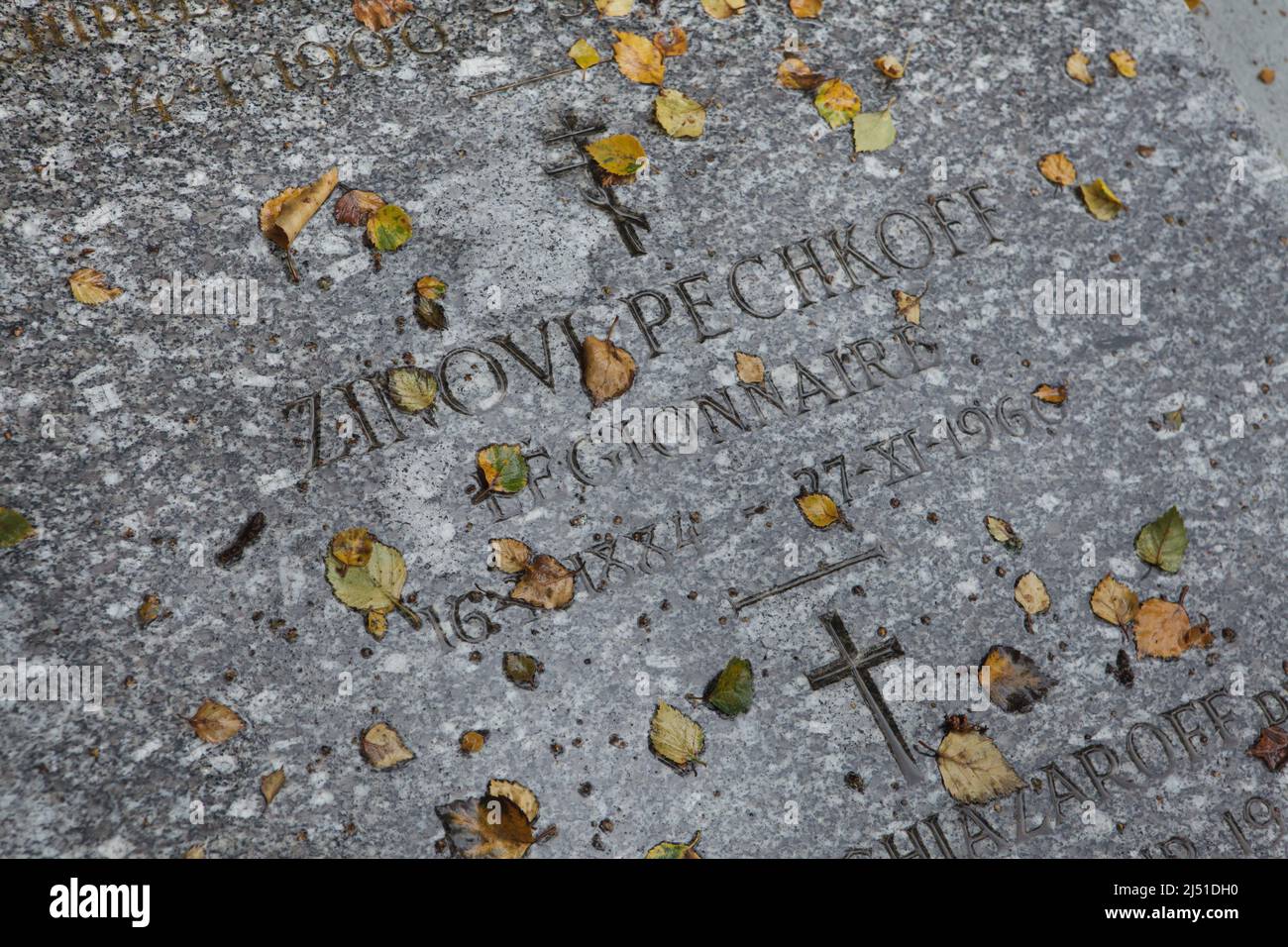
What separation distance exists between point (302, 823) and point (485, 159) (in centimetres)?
169

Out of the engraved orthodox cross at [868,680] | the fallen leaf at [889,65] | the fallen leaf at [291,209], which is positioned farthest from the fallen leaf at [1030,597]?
the fallen leaf at [291,209]

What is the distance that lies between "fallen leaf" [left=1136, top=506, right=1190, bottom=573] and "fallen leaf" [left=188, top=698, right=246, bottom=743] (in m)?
2.29

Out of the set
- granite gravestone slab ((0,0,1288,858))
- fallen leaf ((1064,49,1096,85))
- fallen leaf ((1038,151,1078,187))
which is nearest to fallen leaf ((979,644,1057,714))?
granite gravestone slab ((0,0,1288,858))

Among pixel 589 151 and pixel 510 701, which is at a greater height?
pixel 589 151

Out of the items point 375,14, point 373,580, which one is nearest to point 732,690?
point 373,580

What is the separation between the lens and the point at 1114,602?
2.25 m

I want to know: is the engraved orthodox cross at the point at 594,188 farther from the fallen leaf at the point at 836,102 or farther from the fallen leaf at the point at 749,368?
the fallen leaf at the point at 836,102

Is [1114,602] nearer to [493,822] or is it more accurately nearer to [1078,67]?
[1078,67]

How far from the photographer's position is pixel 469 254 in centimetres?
224

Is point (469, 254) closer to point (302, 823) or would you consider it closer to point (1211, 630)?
point (302, 823)

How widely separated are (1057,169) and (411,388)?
189 centimetres

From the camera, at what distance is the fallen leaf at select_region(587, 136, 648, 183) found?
2.32m

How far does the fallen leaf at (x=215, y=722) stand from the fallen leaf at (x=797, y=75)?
7.07 ft
